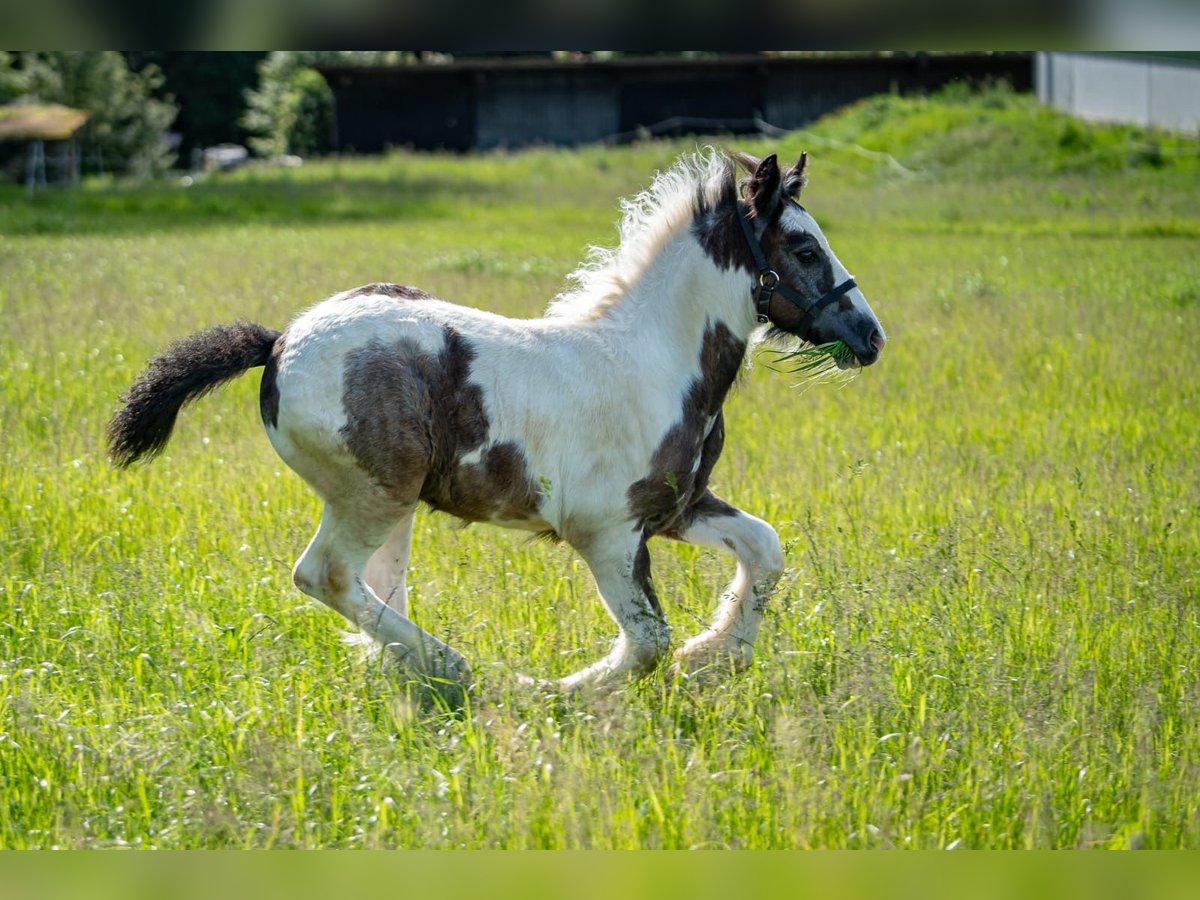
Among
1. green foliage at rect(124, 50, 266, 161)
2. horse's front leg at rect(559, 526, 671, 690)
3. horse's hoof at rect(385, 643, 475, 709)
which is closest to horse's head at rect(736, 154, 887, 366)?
horse's front leg at rect(559, 526, 671, 690)

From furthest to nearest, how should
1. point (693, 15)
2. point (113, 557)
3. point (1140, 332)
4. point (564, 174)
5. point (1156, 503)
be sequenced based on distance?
1. point (564, 174)
2. point (1140, 332)
3. point (1156, 503)
4. point (113, 557)
5. point (693, 15)

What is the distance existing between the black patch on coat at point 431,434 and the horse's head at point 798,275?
124 centimetres

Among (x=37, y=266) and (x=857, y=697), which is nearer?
(x=857, y=697)

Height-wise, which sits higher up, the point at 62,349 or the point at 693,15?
the point at 693,15

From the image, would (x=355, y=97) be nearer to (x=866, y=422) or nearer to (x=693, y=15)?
(x=866, y=422)

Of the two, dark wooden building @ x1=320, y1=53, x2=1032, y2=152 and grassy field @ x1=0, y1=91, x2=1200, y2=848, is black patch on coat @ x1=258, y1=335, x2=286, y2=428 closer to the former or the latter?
grassy field @ x1=0, y1=91, x2=1200, y2=848

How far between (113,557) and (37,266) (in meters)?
10.8

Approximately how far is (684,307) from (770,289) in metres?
0.35

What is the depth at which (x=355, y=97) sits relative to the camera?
43.7 metres

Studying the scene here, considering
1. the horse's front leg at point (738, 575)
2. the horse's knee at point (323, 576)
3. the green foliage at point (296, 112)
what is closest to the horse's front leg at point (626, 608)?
the horse's front leg at point (738, 575)

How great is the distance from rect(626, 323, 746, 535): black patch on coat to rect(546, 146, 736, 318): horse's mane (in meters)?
0.43

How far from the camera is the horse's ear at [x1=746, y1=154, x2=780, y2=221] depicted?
17.6 ft

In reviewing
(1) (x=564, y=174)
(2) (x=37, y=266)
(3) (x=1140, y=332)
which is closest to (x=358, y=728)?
(3) (x=1140, y=332)

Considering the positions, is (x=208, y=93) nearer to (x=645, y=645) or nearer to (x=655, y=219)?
(x=655, y=219)
